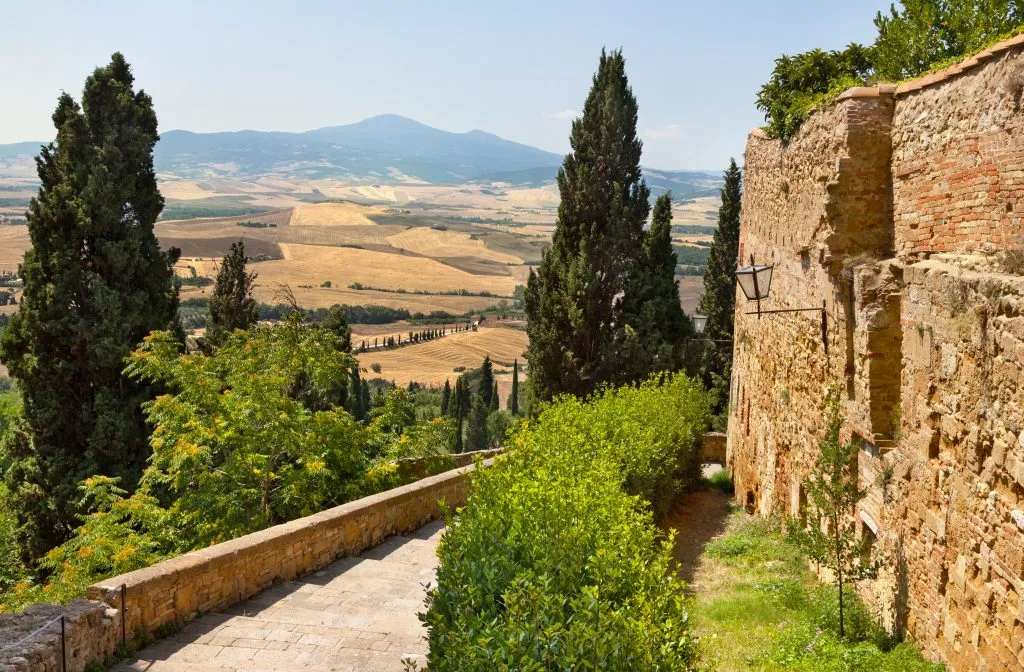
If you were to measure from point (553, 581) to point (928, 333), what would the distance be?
11.2ft

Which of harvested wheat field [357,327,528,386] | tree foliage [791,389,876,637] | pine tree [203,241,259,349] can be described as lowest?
harvested wheat field [357,327,528,386]

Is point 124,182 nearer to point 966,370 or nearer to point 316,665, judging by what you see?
point 316,665

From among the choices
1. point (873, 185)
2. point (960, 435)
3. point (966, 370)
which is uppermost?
point (873, 185)

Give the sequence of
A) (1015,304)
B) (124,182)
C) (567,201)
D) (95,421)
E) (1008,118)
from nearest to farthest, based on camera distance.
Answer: (1015,304) → (1008,118) → (95,421) → (124,182) → (567,201)

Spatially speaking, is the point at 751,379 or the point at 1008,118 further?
the point at 751,379

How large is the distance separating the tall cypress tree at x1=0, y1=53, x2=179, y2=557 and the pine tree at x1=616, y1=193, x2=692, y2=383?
1185 centimetres

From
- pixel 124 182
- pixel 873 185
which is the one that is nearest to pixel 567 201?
pixel 124 182

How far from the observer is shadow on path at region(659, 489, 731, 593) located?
10328 millimetres

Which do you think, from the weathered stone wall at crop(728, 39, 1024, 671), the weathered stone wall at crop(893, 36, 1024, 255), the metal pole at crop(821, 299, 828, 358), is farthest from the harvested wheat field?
the weathered stone wall at crop(893, 36, 1024, 255)

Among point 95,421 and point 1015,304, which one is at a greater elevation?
point 1015,304

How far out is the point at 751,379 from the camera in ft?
42.1

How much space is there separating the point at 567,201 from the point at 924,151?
54.5 ft

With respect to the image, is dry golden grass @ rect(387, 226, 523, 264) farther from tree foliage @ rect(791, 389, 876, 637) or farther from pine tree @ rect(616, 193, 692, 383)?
tree foliage @ rect(791, 389, 876, 637)

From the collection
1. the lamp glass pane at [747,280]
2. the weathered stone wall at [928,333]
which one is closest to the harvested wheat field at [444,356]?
the lamp glass pane at [747,280]
